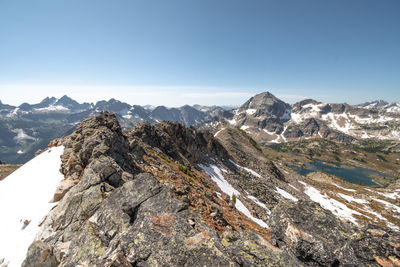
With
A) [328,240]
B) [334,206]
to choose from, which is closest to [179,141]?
[328,240]

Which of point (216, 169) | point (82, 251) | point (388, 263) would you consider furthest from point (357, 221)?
point (82, 251)

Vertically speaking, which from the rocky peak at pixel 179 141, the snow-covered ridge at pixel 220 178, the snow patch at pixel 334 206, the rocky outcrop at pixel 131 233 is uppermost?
the rocky outcrop at pixel 131 233

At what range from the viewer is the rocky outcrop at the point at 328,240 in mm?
7426

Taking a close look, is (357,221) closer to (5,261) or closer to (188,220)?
(188,220)

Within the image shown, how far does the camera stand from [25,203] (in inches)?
599

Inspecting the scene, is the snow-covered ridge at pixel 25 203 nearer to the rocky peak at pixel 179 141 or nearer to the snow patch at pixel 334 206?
the rocky peak at pixel 179 141

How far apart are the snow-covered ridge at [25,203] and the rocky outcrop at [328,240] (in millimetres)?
15964

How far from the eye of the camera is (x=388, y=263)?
7129 millimetres

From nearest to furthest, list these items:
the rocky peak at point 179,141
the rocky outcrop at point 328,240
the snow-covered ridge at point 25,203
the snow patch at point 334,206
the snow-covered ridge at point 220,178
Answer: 1. the rocky outcrop at point 328,240
2. the snow-covered ridge at point 25,203
3. the snow-covered ridge at point 220,178
4. the rocky peak at point 179,141
5. the snow patch at point 334,206

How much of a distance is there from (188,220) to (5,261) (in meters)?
12.3

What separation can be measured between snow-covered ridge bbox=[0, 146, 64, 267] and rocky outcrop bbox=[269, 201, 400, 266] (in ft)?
52.4

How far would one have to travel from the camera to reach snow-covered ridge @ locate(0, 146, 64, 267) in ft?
39.2

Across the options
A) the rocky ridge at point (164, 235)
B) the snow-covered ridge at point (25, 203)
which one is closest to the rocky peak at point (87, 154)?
the rocky ridge at point (164, 235)

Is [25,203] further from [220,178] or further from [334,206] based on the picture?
[334,206]
